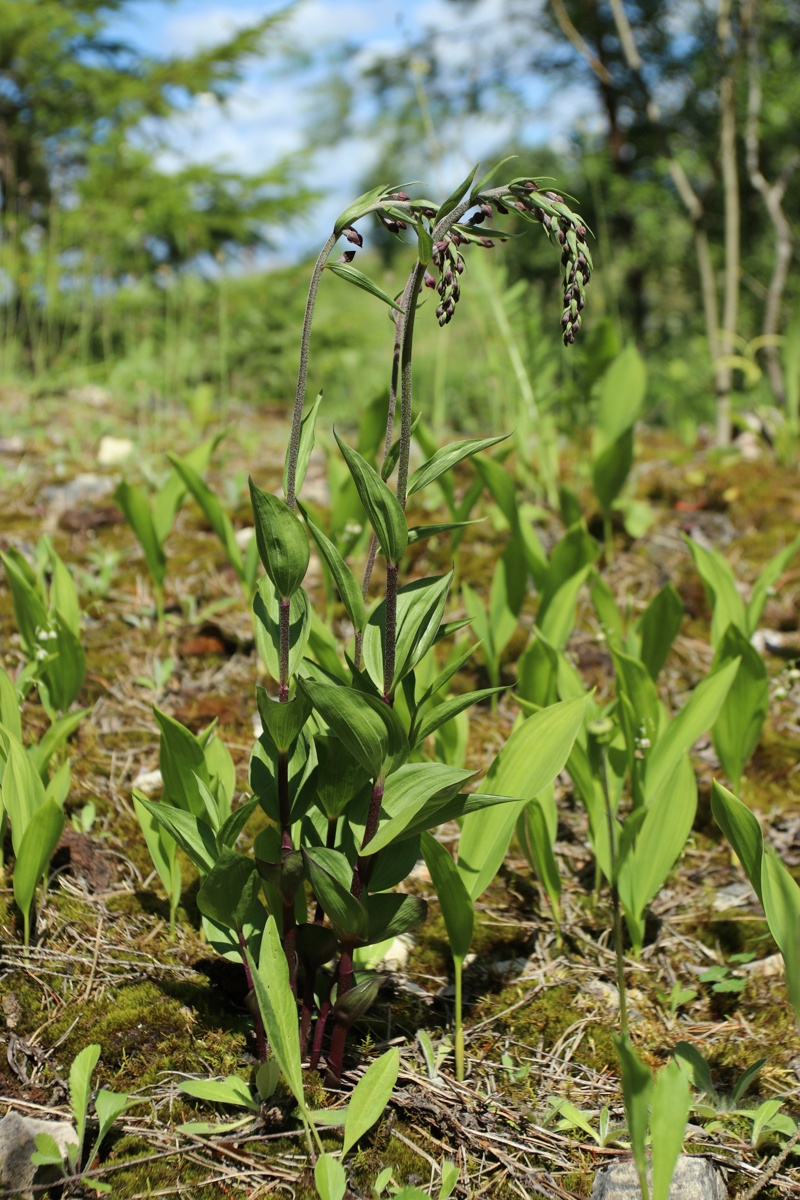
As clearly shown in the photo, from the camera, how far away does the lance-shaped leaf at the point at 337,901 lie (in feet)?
4.15

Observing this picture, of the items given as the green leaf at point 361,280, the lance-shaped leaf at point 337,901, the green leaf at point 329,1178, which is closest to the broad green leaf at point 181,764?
the lance-shaped leaf at point 337,901

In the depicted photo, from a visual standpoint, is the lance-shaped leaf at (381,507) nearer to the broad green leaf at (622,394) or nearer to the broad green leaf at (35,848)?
the broad green leaf at (35,848)

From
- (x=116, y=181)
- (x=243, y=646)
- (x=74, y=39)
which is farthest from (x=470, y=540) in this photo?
(x=74, y=39)

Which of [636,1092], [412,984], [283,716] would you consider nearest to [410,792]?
[283,716]

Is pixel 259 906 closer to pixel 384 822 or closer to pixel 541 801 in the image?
pixel 384 822

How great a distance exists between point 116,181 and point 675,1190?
11075 mm

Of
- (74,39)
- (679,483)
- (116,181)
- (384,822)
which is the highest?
(74,39)

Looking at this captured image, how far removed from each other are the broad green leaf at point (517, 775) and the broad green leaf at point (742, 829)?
27 cm

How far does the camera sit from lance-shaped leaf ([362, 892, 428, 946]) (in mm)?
1386

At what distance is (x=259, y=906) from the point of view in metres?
1.50

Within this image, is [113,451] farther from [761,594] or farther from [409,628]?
[409,628]

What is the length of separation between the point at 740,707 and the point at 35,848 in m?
1.60

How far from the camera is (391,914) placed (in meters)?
1.39

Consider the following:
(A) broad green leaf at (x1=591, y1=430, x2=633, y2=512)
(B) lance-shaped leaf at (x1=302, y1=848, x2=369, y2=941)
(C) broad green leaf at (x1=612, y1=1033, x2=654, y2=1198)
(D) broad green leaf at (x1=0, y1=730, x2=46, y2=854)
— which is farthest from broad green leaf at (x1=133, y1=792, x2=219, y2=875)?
(A) broad green leaf at (x1=591, y1=430, x2=633, y2=512)
